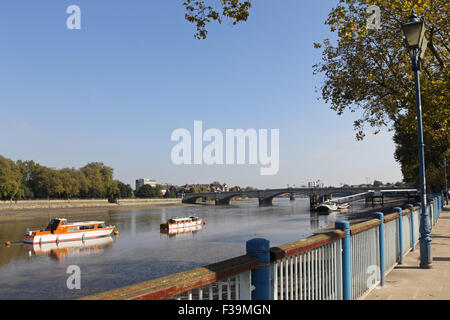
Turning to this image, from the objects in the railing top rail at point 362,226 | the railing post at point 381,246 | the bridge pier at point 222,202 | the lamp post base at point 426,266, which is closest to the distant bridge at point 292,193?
the bridge pier at point 222,202

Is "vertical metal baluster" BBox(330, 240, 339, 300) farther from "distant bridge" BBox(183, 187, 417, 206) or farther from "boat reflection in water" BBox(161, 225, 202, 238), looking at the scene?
"distant bridge" BBox(183, 187, 417, 206)

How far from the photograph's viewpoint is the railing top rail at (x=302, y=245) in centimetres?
371

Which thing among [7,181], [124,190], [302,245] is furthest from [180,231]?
[124,190]

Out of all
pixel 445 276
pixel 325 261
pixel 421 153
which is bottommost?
pixel 445 276

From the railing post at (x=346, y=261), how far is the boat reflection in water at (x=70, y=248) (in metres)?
26.8

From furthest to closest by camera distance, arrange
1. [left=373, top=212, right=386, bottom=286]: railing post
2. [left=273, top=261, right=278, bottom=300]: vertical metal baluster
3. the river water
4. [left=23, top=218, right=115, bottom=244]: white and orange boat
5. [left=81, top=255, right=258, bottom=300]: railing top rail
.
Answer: [left=23, top=218, right=115, bottom=244]: white and orange boat < the river water < [left=373, top=212, right=386, bottom=286]: railing post < [left=273, top=261, right=278, bottom=300]: vertical metal baluster < [left=81, top=255, right=258, bottom=300]: railing top rail

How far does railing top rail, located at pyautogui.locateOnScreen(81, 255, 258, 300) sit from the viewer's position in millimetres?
2316

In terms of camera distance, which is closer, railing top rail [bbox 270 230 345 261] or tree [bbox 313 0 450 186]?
railing top rail [bbox 270 230 345 261]

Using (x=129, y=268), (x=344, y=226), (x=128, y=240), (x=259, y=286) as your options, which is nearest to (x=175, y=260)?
(x=129, y=268)

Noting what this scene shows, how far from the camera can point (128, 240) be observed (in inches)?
1443

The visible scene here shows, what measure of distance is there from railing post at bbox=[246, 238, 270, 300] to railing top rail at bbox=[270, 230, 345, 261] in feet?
0.70

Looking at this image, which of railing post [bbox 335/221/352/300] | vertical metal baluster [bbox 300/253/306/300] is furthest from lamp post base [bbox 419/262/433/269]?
vertical metal baluster [bbox 300/253/306/300]
